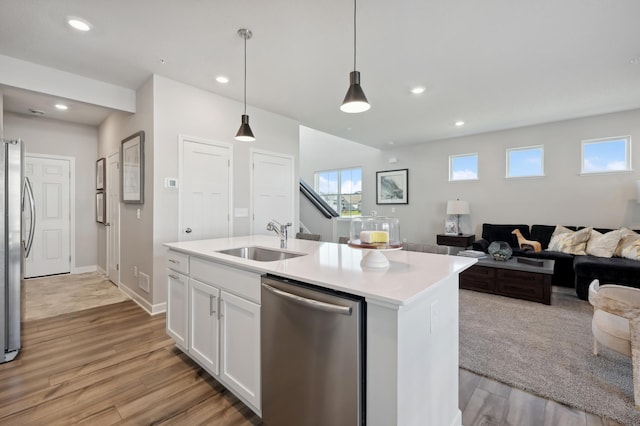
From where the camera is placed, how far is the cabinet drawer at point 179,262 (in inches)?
87.8

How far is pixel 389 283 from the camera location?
1253mm

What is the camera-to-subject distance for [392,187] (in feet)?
24.1

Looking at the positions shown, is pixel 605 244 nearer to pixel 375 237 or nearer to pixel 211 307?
pixel 375 237

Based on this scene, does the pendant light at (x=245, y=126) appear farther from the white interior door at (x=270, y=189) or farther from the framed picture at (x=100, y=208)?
the framed picture at (x=100, y=208)

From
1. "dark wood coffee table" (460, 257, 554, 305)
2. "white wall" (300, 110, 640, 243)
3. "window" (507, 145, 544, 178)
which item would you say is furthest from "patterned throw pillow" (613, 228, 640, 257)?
"window" (507, 145, 544, 178)

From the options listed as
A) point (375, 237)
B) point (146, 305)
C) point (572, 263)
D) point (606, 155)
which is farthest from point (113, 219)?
point (606, 155)

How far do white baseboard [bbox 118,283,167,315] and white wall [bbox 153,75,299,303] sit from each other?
70 millimetres

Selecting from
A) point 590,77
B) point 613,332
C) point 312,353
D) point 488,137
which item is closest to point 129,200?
point 312,353

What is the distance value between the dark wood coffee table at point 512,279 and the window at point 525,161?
92.1 inches

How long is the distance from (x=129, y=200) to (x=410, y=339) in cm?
392

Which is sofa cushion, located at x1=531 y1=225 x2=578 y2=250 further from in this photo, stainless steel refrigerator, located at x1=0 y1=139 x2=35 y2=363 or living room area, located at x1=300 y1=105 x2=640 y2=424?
stainless steel refrigerator, located at x1=0 y1=139 x2=35 y2=363

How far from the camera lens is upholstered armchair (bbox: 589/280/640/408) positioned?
1818 millimetres

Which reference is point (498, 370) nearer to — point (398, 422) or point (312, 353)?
point (398, 422)

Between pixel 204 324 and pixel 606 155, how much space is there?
6.52 meters
